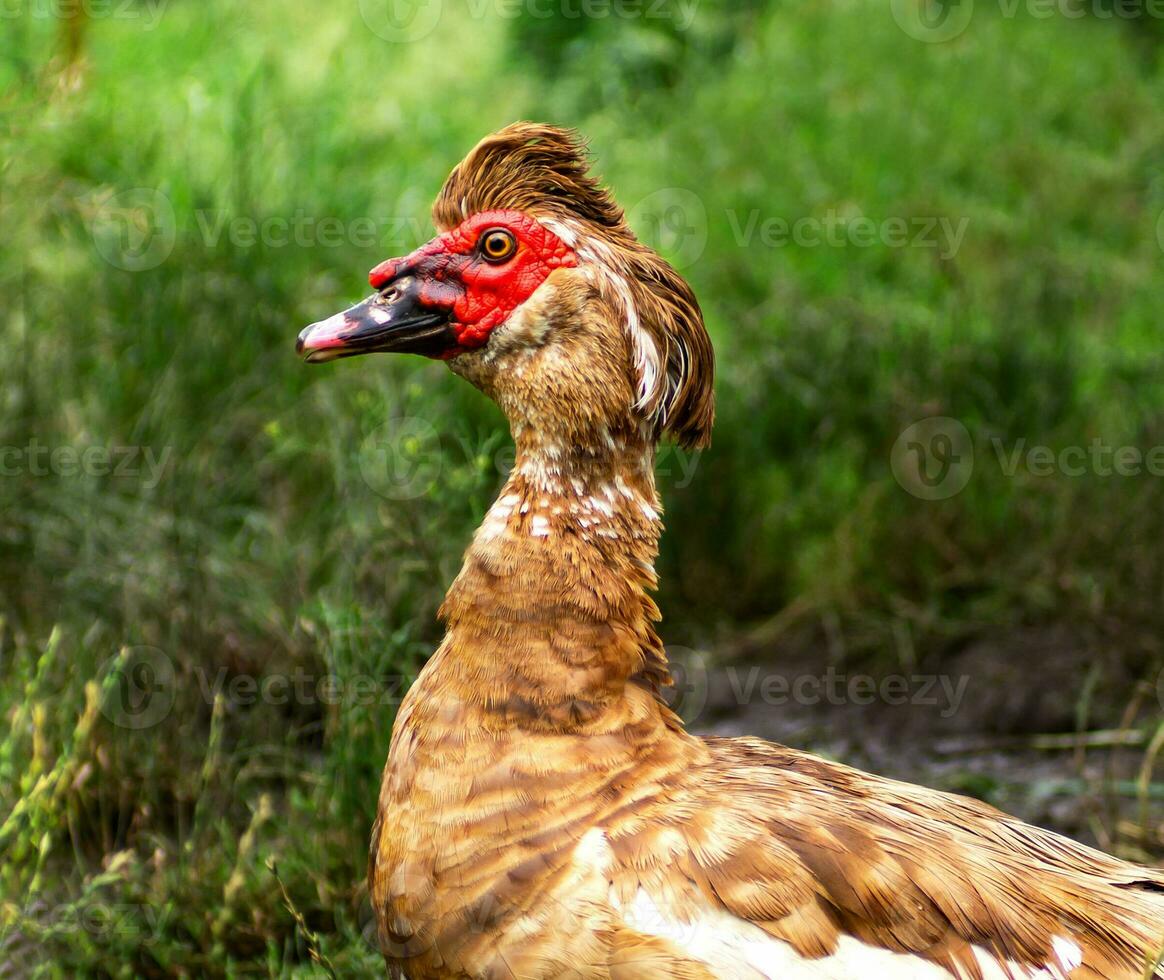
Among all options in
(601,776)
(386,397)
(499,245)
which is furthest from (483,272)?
(386,397)

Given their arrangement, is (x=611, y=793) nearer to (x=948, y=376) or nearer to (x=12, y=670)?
(x=12, y=670)

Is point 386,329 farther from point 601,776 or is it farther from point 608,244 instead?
point 601,776

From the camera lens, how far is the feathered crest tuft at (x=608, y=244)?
2467 millimetres

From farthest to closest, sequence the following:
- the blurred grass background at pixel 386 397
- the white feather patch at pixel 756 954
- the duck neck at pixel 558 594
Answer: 1. the blurred grass background at pixel 386 397
2. the duck neck at pixel 558 594
3. the white feather patch at pixel 756 954

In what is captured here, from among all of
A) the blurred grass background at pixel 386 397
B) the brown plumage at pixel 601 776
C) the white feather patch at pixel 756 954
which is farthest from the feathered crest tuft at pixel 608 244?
the white feather patch at pixel 756 954

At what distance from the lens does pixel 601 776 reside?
2311 millimetres

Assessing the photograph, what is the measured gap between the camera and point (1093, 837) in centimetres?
357

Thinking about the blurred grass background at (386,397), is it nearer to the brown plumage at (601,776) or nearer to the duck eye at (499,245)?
the brown plumage at (601,776)

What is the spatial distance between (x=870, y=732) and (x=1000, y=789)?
0.62 metres

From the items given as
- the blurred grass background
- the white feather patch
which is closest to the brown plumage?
the white feather patch

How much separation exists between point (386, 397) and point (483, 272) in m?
1.36

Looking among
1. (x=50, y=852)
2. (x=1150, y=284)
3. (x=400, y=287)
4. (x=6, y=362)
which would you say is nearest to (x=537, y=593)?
(x=400, y=287)

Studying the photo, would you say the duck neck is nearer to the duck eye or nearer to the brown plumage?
the brown plumage

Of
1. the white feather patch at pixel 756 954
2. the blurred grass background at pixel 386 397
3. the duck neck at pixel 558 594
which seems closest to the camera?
the white feather patch at pixel 756 954
